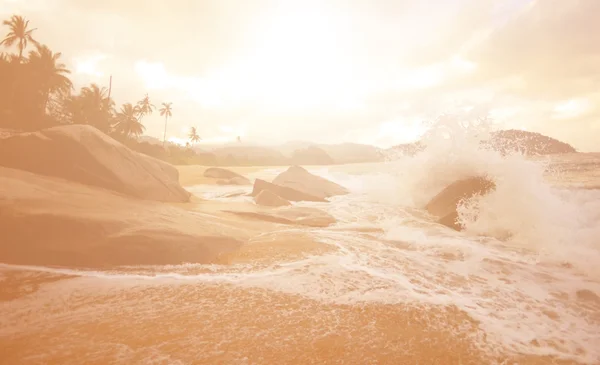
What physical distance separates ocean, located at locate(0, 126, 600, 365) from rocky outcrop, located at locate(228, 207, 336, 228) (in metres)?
1.36

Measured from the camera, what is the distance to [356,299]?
321 centimetres

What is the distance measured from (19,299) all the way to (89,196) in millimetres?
2490

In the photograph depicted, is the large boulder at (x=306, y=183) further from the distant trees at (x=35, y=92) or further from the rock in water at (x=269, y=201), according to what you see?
the distant trees at (x=35, y=92)

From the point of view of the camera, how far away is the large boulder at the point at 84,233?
12.4ft

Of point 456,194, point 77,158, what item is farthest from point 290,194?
point 77,158

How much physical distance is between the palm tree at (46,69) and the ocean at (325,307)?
3052 cm

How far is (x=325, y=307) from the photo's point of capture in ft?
9.84

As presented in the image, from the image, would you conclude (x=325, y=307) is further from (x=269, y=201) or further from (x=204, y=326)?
(x=269, y=201)

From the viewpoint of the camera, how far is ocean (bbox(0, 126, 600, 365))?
229 centimetres

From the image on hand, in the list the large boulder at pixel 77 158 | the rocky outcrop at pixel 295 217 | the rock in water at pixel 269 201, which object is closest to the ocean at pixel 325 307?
the rocky outcrop at pixel 295 217

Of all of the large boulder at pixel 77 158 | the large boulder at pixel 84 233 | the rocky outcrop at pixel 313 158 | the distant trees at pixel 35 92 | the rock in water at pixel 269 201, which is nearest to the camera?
the large boulder at pixel 84 233

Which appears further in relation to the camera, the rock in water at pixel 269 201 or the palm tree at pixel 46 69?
the palm tree at pixel 46 69

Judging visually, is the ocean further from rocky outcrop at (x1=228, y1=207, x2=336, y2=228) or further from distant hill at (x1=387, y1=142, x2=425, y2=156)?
distant hill at (x1=387, y1=142, x2=425, y2=156)

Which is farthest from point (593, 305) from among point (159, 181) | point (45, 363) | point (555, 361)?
point (159, 181)
